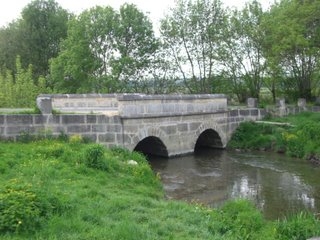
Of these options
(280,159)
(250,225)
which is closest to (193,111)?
(280,159)

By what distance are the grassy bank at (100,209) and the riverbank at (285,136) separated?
32.0 ft

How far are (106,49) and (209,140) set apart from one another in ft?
36.1

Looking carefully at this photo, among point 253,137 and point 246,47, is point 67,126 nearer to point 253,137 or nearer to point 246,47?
point 253,137

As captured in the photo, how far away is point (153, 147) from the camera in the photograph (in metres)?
20.3

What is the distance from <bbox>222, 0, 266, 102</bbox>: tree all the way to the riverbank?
5.81 m

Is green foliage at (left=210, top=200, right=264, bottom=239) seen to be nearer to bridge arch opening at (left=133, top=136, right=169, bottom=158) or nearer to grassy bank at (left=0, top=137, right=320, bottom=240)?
grassy bank at (left=0, top=137, right=320, bottom=240)

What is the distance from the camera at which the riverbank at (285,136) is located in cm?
2022

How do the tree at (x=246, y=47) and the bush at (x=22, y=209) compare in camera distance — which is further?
the tree at (x=246, y=47)

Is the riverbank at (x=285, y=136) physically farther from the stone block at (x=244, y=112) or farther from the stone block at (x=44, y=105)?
the stone block at (x=44, y=105)

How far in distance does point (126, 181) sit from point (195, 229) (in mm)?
4133

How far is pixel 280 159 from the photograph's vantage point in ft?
65.5

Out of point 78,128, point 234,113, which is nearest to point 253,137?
point 234,113

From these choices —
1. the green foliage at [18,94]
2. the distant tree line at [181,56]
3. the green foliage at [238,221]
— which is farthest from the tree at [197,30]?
the green foliage at [238,221]

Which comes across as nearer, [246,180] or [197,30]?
[246,180]
